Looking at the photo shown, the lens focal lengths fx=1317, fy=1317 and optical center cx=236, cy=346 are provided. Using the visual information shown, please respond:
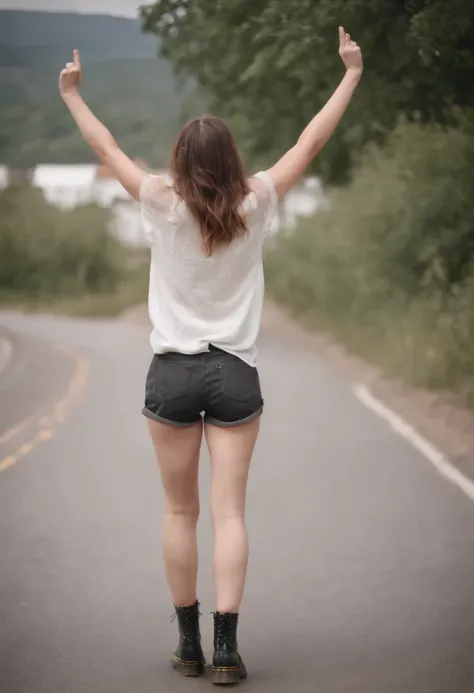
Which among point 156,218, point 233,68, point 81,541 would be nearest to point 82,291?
point 233,68

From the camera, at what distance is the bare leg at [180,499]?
442 cm

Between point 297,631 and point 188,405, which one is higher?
point 188,405

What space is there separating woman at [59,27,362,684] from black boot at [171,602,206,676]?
0.19 metres

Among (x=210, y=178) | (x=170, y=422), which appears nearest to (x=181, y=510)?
(x=170, y=422)

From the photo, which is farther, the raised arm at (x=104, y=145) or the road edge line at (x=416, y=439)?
the road edge line at (x=416, y=439)

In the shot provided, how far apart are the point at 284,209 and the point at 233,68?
3304 millimetres

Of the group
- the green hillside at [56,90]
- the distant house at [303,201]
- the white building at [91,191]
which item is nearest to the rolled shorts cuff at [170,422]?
the white building at [91,191]

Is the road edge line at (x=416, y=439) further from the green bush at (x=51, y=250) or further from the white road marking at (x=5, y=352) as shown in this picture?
the white road marking at (x=5, y=352)

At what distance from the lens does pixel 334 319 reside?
19.9 metres

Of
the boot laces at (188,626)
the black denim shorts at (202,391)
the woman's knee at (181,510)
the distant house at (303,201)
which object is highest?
the distant house at (303,201)

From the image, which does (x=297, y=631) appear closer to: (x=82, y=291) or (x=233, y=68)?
(x=233, y=68)

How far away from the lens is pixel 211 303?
14.5 ft

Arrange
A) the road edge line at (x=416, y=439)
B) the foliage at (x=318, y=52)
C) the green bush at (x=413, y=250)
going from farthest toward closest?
the green bush at (x=413, y=250)
the foliage at (x=318, y=52)
the road edge line at (x=416, y=439)

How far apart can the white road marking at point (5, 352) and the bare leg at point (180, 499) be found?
8.68 m
